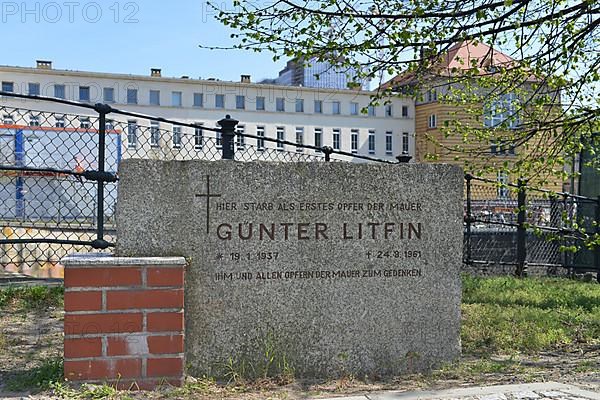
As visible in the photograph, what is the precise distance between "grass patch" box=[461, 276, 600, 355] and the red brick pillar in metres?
2.51

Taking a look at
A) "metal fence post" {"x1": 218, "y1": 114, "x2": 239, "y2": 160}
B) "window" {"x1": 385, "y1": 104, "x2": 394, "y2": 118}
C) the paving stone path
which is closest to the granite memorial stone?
the paving stone path

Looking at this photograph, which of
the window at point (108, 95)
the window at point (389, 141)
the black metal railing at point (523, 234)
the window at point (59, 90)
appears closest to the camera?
the black metal railing at point (523, 234)

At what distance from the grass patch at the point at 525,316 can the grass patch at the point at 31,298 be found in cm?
402

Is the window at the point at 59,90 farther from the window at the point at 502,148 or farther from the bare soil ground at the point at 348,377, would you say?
the bare soil ground at the point at 348,377

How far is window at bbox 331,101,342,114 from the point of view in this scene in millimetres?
60112

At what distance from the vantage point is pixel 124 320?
3.81 metres

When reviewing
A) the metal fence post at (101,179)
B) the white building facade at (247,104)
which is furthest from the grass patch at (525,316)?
the white building facade at (247,104)

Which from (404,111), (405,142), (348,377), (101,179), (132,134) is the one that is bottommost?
(348,377)

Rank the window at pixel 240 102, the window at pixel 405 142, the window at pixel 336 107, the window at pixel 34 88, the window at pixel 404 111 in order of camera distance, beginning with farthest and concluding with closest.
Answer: the window at pixel 404 111 → the window at pixel 336 107 → the window at pixel 405 142 → the window at pixel 240 102 → the window at pixel 34 88

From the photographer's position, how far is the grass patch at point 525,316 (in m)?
5.39

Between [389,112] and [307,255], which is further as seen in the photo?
[389,112]

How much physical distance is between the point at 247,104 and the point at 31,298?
5163 centimetres

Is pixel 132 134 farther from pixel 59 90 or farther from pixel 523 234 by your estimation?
pixel 59 90

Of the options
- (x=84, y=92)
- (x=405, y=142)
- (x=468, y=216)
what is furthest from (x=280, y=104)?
(x=468, y=216)
